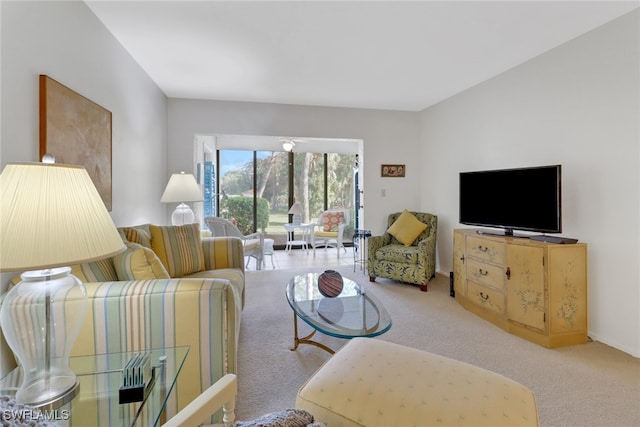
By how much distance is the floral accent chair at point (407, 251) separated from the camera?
11.9ft

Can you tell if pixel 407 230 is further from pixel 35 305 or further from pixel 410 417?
pixel 35 305

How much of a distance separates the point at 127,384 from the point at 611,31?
3.64 m

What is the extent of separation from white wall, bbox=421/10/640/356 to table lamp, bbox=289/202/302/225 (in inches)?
156

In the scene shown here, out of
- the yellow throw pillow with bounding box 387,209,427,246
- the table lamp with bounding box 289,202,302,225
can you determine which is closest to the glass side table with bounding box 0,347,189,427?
the yellow throw pillow with bounding box 387,209,427,246

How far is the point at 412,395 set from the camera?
1111 mm

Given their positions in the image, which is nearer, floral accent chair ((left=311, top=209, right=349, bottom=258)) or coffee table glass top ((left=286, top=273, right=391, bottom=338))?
coffee table glass top ((left=286, top=273, right=391, bottom=338))

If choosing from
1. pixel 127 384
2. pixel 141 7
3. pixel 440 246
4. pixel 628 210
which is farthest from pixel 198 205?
pixel 628 210

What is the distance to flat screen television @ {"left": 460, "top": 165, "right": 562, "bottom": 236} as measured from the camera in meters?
2.42

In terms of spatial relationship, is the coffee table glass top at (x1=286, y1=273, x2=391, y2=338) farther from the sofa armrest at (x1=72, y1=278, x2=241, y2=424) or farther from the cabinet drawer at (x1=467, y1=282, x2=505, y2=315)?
the cabinet drawer at (x1=467, y1=282, x2=505, y2=315)

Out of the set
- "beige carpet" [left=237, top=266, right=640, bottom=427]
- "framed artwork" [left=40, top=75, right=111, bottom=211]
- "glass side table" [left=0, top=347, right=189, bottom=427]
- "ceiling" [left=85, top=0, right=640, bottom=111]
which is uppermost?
"ceiling" [left=85, top=0, right=640, bottom=111]

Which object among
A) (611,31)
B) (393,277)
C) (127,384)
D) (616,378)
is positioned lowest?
(616,378)

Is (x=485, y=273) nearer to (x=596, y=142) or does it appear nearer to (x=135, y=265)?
(x=596, y=142)

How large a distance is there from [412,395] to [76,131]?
2361 millimetres

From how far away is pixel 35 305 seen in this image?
1037 millimetres
